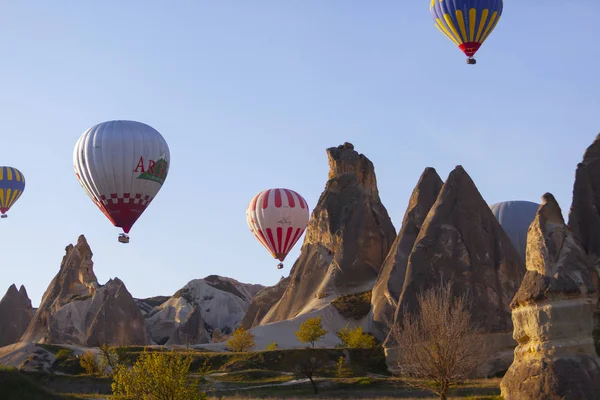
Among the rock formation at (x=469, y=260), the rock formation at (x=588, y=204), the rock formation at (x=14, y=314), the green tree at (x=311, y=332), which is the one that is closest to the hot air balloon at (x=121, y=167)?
the green tree at (x=311, y=332)

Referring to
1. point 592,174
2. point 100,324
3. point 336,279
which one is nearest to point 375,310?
point 336,279

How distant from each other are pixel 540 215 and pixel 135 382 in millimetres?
11410

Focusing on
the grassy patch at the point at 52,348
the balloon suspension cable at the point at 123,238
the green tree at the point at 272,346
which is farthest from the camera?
the green tree at the point at 272,346

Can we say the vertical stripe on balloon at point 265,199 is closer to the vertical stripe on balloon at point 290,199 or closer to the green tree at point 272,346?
the vertical stripe on balloon at point 290,199

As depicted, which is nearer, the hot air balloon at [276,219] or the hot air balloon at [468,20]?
the hot air balloon at [468,20]

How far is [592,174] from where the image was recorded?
168 feet

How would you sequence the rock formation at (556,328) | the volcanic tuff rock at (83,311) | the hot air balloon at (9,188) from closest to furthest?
1. the rock formation at (556,328)
2. the volcanic tuff rock at (83,311)
3. the hot air balloon at (9,188)

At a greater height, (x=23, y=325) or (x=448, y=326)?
(x=23, y=325)

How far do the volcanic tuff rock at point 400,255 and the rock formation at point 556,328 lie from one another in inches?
1266

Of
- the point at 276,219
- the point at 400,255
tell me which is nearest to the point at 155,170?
the point at 400,255

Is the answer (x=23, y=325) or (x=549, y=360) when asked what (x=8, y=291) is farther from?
(x=549, y=360)

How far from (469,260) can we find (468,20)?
40.3 feet

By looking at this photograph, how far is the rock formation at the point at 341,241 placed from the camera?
232 ft

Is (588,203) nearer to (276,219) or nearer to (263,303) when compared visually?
(276,219)
